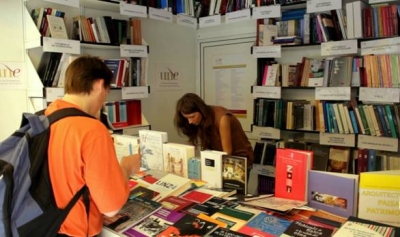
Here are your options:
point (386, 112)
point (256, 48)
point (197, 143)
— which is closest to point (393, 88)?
point (386, 112)

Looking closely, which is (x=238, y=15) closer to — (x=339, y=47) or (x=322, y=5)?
(x=322, y=5)

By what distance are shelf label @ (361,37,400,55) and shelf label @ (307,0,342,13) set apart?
433mm

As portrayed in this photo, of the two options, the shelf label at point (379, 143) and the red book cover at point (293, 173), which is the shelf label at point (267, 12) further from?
the red book cover at point (293, 173)

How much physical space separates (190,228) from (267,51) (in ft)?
8.44

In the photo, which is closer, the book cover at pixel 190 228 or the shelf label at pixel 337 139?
the book cover at pixel 190 228

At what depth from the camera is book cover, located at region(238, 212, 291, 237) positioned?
1.39 m

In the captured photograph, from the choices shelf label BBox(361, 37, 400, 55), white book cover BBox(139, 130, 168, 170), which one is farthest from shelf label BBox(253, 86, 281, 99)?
white book cover BBox(139, 130, 168, 170)

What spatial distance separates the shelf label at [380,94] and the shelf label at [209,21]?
193 cm

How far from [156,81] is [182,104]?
1.58m

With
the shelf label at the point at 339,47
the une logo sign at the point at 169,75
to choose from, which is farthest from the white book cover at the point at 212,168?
the une logo sign at the point at 169,75

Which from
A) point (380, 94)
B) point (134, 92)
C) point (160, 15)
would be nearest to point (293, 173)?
point (380, 94)

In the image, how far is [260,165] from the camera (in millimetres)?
3807

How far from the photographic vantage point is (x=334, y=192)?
1577mm

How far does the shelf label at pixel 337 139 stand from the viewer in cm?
312
